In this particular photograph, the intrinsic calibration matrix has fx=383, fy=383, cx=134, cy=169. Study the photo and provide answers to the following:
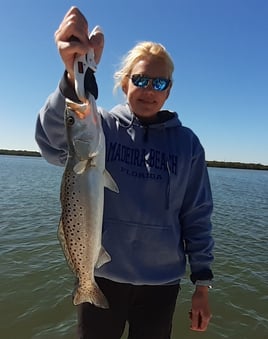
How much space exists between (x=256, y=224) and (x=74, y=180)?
49.7 ft

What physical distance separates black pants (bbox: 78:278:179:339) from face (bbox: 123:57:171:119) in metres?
1.39

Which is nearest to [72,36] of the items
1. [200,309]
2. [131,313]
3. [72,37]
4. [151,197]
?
[72,37]

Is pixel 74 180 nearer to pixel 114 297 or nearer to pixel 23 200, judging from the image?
pixel 114 297

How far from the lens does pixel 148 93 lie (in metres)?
3.01

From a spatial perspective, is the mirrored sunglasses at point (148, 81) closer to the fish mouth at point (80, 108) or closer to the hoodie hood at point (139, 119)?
the hoodie hood at point (139, 119)

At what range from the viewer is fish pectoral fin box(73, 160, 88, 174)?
7.91 ft

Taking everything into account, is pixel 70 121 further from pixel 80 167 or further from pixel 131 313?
pixel 131 313

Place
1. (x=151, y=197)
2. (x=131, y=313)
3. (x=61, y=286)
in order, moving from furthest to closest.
A: (x=61, y=286)
(x=131, y=313)
(x=151, y=197)

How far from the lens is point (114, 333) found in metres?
2.97

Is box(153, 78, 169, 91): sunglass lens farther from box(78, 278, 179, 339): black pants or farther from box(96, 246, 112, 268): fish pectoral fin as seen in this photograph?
box(78, 278, 179, 339): black pants

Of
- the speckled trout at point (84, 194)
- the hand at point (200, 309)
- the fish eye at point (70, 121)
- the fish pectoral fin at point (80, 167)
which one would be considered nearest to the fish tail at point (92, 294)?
the speckled trout at point (84, 194)

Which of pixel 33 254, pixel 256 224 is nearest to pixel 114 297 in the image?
Answer: pixel 33 254

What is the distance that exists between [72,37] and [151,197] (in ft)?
4.35

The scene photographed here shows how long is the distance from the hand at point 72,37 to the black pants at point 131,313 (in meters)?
1.69
